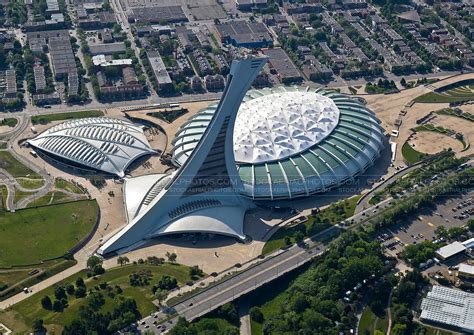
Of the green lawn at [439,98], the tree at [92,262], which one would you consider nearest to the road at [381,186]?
the green lawn at [439,98]

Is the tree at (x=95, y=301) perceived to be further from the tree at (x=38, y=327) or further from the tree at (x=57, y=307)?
the tree at (x=38, y=327)

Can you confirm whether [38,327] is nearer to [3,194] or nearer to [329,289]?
[3,194]

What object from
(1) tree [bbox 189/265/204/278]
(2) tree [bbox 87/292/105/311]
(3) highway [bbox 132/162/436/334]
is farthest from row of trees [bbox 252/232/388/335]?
(2) tree [bbox 87/292/105/311]

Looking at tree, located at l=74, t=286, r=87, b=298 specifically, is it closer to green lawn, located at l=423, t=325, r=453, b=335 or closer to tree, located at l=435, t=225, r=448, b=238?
green lawn, located at l=423, t=325, r=453, b=335

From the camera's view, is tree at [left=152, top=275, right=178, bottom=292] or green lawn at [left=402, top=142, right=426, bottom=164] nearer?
tree at [left=152, top=275, right=178, bottom=292]

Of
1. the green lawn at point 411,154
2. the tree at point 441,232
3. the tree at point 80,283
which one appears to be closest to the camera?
the tree at point 80,283

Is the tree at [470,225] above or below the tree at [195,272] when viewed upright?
below
